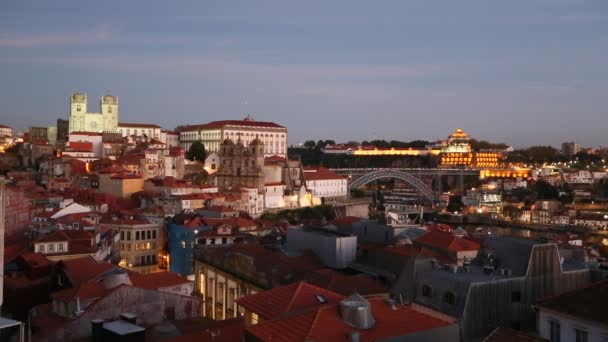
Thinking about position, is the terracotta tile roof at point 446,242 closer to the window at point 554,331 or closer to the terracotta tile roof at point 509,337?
the window at point 554,331

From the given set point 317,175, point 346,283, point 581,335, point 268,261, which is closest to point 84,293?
point 268,261

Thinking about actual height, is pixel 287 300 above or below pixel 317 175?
below

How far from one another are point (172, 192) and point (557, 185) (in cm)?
5320

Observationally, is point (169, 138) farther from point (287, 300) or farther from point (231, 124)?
point (287, 300)

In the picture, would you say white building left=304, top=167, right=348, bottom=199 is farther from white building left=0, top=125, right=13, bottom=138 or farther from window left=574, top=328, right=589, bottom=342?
window left=574, top=328, right=589, bottom=342

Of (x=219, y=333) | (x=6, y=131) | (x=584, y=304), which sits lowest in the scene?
(x=219, y=333)

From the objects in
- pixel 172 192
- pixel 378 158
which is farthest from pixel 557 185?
pixel 172 192

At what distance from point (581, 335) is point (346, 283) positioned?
405cm

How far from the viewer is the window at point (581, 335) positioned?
274 inches

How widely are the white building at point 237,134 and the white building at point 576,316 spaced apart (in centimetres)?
4807

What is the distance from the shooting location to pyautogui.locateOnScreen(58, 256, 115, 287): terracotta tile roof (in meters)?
11.2

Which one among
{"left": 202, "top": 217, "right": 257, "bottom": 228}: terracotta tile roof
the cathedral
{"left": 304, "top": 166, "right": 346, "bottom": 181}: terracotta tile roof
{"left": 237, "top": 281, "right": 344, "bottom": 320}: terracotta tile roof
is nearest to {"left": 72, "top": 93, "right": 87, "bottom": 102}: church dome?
the cathedral

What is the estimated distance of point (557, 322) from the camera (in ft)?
24.2

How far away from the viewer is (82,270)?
461 inches
